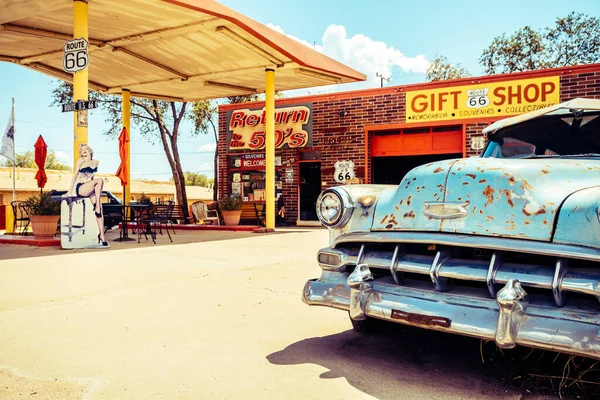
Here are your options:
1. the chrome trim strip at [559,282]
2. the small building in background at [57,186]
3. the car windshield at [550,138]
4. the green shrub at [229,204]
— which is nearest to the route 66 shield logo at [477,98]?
the green shrub at [229,204]

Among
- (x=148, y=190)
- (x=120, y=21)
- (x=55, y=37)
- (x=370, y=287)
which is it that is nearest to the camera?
(x=370, y=287)

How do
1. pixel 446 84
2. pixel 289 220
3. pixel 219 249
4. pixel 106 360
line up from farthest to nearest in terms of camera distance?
1. pixel 289 220
2. pixel 446 84
3. pixel 219 249
4. pixel 106 360

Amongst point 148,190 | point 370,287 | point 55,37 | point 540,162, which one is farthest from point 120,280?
point 148,190

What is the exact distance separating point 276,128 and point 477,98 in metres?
6.91

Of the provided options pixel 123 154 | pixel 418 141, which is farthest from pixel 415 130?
pixel 123 154

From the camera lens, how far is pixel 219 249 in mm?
9453

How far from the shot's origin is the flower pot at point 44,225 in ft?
34.6

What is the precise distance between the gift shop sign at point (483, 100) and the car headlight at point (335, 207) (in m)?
12.8

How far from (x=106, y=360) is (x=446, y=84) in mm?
14558

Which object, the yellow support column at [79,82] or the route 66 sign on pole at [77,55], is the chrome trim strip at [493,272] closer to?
the yellow support column at [79,82]

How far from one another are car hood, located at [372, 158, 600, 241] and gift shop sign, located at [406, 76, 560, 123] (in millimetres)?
12797

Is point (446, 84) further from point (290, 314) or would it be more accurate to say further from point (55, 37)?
point (290, 314)

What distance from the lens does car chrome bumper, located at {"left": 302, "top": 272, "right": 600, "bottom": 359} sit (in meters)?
2.23

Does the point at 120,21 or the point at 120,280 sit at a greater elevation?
the point at 120,21
